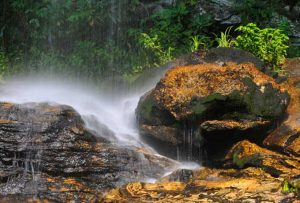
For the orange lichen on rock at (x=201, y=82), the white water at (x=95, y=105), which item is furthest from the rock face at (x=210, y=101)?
the white water at (x=95, y=105)

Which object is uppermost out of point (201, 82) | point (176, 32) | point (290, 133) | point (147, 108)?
point (176, 32)

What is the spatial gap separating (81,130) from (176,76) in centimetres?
185

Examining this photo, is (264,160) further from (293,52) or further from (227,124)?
(293,52)

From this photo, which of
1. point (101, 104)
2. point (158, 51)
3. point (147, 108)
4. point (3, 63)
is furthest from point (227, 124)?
point (3, 63)

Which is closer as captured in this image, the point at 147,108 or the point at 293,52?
the point at 147,108

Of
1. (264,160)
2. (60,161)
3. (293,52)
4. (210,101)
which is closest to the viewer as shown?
(264,160)

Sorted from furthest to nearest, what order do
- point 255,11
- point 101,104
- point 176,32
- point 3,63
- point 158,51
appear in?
point 3,63
point 176,32
point 255,11
point 158,51
point 101,104

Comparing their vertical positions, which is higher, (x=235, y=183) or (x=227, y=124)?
(x=227, y=124)

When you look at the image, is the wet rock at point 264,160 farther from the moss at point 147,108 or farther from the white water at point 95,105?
the white water at point 95,105

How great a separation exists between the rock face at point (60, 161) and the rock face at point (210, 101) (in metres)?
0.68

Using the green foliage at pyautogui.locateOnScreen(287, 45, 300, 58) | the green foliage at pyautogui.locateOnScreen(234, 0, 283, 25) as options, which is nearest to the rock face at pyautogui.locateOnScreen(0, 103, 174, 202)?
the green foliage at pyautogui.locateOnScreen(287, 45, 300, 58)

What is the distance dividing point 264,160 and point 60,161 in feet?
9.62

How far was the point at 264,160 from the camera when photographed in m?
→ 6.05

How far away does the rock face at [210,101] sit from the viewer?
6906mm
